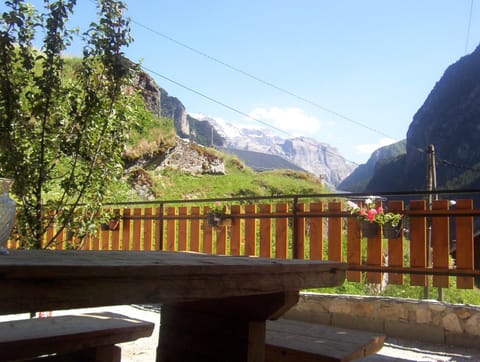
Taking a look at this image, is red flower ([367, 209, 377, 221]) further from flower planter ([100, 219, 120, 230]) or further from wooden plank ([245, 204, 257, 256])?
Result: flower planter ([100, 219, 120, 230])

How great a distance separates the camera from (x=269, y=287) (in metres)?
1.29

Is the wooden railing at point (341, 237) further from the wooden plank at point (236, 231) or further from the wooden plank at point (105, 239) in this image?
the wooden plank at point (105, 239)

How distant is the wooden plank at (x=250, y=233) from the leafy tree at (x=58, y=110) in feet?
5.70

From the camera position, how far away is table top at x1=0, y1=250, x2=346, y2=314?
79cm

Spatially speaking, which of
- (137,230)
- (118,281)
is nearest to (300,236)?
(137,230)

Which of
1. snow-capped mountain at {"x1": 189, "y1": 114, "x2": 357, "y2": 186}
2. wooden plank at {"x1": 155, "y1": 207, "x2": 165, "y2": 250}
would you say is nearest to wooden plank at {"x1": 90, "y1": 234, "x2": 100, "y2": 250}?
wooden plank at {"x1": 155, "y1": 207, "x2": 165, "y2": 250}

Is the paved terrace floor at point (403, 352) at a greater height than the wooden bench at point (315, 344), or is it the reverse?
the wooden bench at point (315, 344)

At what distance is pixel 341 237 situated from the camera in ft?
14.9

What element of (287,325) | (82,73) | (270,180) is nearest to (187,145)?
(270,180)

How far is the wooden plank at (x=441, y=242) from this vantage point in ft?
13.2

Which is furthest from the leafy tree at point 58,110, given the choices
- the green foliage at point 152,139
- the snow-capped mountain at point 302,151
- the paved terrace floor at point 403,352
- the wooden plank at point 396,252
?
the snow-capped mountain at point 302,151

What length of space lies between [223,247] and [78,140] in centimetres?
232

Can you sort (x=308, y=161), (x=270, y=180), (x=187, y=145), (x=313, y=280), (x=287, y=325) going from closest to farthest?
(x=313, y=280), (x=287, y=325), (x=187, y=145), (x=270, y=180), (x=308, y=161)

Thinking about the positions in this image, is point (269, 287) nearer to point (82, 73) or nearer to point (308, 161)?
point (82, 73)
